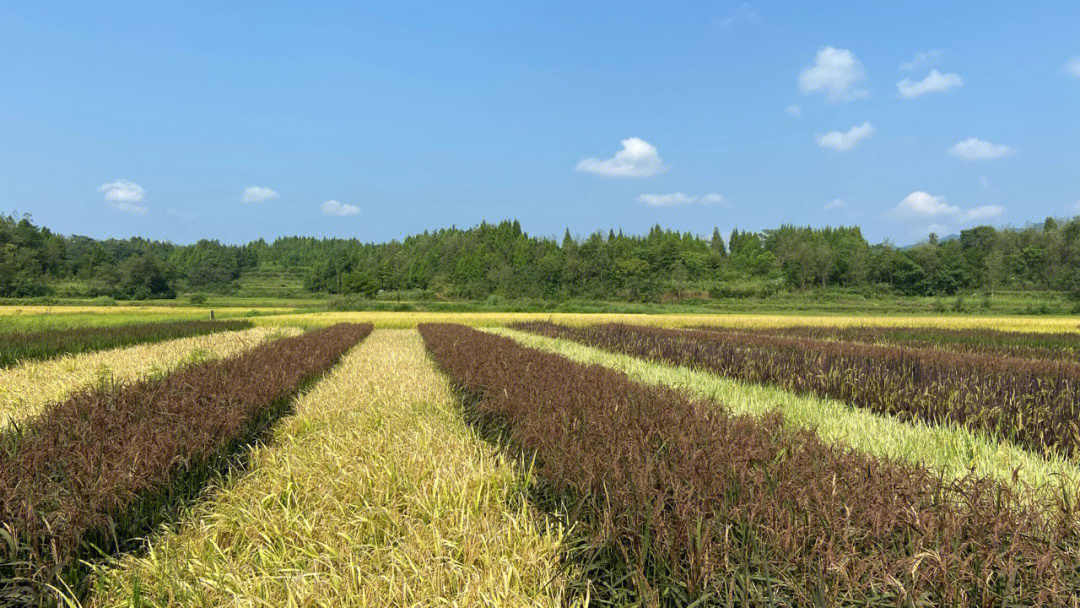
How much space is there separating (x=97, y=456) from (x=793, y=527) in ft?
13.3

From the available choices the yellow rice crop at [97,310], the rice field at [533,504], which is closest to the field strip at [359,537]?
the rice field at [533,504]

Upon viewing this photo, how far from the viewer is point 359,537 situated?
2.73 meters

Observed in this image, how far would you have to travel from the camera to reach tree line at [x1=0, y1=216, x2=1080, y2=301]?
70.5 metres

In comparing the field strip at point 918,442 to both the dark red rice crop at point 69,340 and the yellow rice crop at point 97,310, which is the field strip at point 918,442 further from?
the yellow rice crop at point 97,310

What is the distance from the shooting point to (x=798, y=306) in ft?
193

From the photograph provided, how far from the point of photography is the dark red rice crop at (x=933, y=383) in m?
5.04

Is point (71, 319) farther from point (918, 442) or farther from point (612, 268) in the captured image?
point (612, 268)

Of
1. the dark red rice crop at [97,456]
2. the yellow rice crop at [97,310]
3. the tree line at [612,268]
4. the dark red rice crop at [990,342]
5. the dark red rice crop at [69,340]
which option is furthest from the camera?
the tree line at [612,268]

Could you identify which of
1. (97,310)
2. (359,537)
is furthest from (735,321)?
(97,310)

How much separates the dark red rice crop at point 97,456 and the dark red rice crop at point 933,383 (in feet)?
21.5

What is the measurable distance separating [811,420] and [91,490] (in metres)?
5.41

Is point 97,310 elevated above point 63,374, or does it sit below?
above

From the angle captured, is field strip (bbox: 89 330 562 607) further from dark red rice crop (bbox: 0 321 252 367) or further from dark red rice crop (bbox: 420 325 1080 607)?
dark red rice crop (bbox: 0 321 252 367)

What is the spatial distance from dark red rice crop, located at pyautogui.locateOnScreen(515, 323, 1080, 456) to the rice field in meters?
0.09
